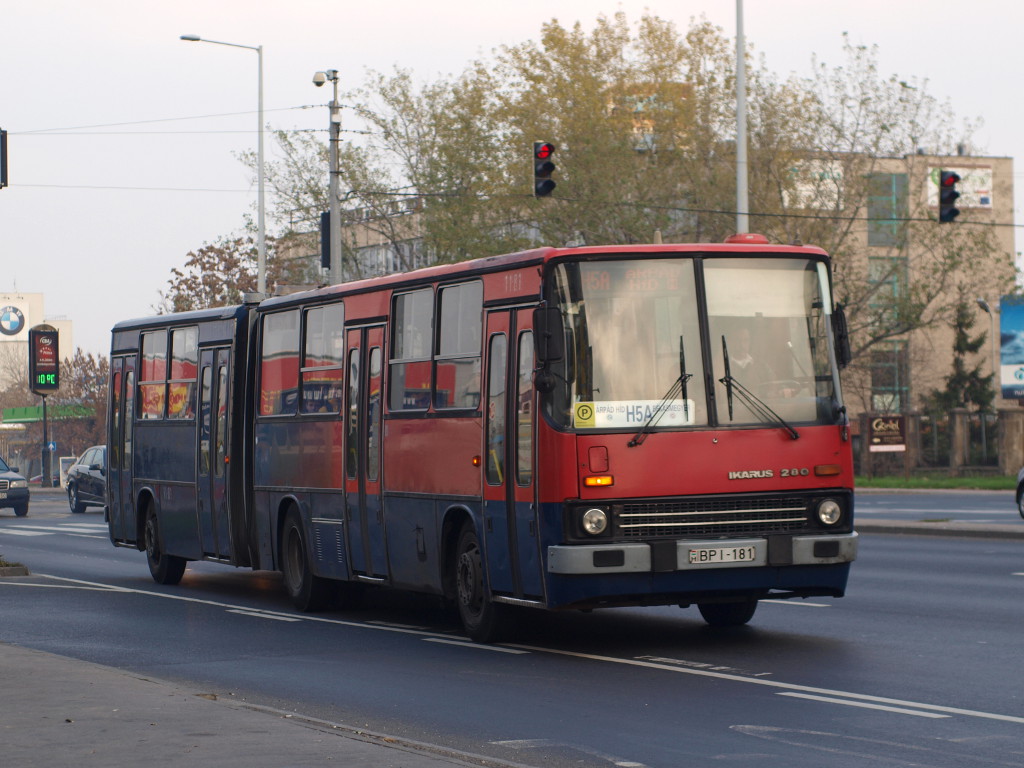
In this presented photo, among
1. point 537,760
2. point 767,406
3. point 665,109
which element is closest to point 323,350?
point 767,406

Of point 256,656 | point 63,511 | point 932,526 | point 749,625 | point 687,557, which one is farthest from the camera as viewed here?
point 63,511

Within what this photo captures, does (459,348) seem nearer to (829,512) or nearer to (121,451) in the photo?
(829,512)

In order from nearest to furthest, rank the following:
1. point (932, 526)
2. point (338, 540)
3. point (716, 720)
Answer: point (716, 720) < point (338, 540) < point (932, 526)

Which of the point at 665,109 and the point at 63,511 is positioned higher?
the point at 665,109

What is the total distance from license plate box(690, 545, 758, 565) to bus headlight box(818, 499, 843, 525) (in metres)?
0.63

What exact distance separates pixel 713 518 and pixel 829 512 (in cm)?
91

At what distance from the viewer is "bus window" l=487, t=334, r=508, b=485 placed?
13.3 m

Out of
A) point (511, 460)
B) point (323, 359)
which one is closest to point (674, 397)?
point (511, 460)

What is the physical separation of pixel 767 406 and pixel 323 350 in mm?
5432

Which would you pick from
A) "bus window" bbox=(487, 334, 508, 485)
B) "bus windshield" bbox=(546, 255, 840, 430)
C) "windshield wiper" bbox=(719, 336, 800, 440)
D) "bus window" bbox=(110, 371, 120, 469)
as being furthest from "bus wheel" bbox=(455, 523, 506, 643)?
"bus window" bbox=(110, 371, 120, 469)

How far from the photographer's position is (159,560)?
69.2 ft

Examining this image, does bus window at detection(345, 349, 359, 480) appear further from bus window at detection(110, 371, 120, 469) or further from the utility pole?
the utility pole

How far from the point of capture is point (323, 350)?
17.0 meters

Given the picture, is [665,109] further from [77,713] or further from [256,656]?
[77,713]
